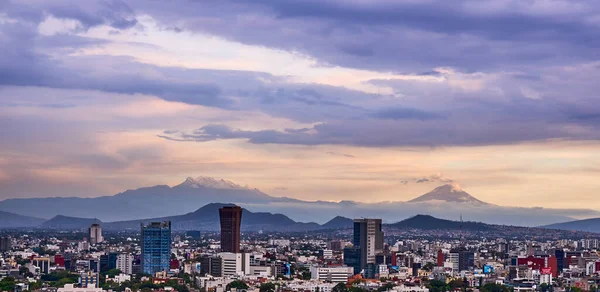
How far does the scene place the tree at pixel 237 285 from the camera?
11899 cm

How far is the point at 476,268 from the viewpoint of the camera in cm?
16338

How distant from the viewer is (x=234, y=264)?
145 meters

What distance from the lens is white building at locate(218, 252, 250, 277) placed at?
14400 centimetres

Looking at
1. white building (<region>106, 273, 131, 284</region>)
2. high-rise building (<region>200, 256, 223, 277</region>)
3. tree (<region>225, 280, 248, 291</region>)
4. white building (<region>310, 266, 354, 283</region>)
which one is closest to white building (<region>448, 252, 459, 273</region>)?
white building (<region>310, 266, 354, 283</region>)

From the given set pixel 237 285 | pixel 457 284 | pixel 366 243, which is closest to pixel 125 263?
pixel 237 285

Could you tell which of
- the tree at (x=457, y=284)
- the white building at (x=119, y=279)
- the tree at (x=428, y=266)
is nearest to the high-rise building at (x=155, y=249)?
the white building at (x=119, y=279)

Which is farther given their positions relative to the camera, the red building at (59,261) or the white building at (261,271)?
the red building at (59,261)

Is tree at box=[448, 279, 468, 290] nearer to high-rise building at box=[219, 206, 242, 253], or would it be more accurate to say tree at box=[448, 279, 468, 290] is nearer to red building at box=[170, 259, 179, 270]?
red building at box=[170, 259, 179, 270]

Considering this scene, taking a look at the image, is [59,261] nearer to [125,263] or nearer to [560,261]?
[125,263]

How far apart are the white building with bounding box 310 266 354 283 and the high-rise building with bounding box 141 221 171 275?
19767mm

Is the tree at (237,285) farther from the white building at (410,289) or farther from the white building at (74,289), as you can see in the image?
the white building at (74,289)

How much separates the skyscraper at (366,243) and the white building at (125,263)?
26865mm

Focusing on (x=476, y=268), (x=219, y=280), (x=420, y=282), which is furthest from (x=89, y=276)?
(x=476, y=268)

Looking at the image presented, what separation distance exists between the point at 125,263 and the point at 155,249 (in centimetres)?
367
